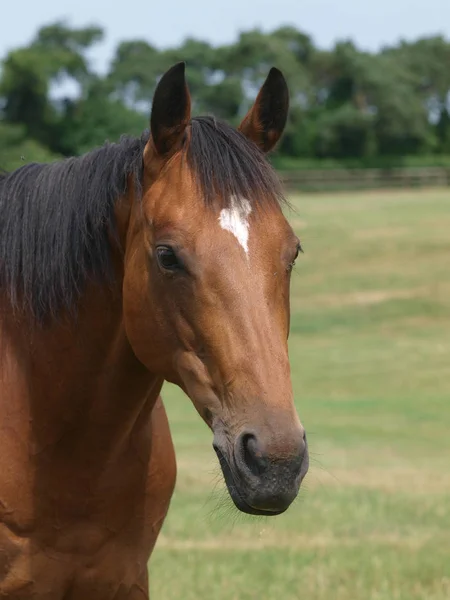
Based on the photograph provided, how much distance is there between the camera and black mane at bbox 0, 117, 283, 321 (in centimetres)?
302

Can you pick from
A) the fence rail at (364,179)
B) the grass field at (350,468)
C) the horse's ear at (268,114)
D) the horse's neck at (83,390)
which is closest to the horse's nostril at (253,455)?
the grass field at (350,468)

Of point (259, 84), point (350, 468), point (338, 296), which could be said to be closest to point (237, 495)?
point (350, 468)

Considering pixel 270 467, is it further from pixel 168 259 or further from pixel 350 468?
pixel 350 468

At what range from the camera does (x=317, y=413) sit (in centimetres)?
1335

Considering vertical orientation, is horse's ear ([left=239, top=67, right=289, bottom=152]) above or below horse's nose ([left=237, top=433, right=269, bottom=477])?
above

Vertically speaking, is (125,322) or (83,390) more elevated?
(125,322)

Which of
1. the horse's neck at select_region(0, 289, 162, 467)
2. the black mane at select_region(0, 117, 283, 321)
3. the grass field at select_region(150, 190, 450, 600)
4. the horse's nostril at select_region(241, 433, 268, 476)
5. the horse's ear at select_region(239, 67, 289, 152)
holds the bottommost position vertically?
the grass field at select_region(150, 190, 450, 600)

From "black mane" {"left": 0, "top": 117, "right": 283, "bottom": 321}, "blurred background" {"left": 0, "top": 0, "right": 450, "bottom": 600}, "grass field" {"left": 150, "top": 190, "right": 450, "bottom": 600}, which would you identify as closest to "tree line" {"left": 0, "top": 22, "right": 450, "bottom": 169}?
"blurred background" {"left": 0, "top": 0, "right": 450, "bottom": 600}

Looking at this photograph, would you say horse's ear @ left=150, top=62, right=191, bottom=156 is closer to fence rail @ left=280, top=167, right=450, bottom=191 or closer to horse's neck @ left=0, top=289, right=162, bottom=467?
horse's neck @ left=0, top=289, right=162, bottom=467

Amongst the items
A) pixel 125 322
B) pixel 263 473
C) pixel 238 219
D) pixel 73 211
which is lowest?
pixel 263 473

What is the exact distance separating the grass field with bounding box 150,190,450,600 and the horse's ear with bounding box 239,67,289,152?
288mm

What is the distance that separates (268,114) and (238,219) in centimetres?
56

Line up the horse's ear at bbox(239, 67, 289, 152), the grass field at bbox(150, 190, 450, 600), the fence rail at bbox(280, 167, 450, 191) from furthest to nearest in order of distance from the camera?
the fence rail at bbox(280, 167, 450, 191) < the grass field at bbox(150, 190, 450, 600) < the horse's ear at bbox(239, 67, 289, 152)

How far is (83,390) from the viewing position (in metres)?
3.27
